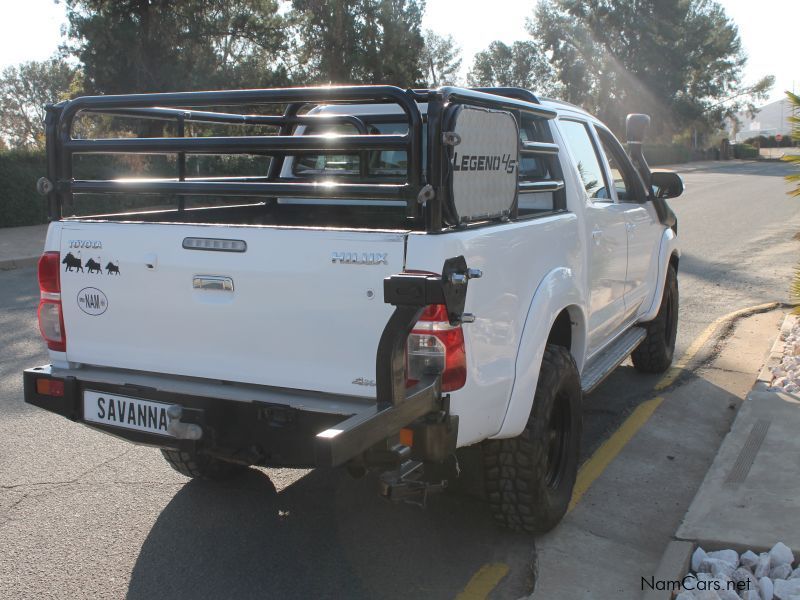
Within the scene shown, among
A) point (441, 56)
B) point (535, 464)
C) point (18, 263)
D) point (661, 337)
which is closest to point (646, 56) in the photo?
point (441, 56)

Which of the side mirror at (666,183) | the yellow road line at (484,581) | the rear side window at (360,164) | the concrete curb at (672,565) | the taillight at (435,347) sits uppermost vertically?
the rear side window at (360,164)

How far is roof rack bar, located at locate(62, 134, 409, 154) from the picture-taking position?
10.6ft

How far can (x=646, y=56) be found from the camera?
6412 cm

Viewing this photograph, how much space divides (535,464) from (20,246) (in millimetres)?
13207

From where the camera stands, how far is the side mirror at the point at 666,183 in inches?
239

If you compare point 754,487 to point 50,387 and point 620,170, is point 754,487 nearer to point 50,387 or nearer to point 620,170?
point 620,170

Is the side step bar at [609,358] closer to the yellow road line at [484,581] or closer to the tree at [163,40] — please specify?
the yellow road line at [484,581]

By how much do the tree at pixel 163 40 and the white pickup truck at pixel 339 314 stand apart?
78.6ft

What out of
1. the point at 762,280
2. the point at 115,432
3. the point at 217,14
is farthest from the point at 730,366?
the point at 217,14

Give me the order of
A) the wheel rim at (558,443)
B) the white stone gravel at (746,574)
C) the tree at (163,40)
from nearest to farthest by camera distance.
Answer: the white stone gravel at (746,574)
the wheel rim at (558,443)
the tree at (163,40)

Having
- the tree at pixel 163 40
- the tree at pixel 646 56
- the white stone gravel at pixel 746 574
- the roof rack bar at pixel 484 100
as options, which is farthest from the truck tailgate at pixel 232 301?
the tree at pixel 646 56

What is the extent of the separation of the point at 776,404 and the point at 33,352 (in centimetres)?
590

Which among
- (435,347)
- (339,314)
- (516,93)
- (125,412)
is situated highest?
(516,93)

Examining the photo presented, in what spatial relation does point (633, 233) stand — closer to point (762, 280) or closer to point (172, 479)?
point (172, 479)
